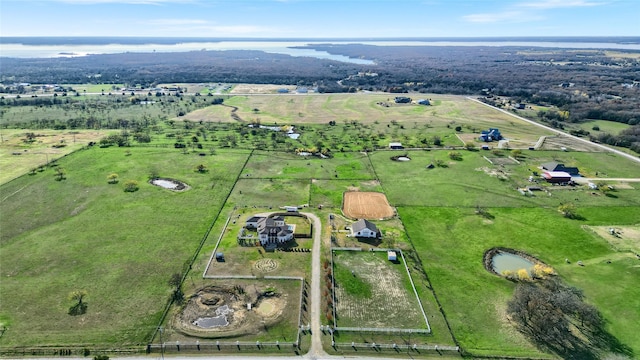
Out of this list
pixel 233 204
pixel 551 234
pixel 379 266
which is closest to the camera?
pixel 379 266

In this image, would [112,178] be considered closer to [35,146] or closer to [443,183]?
[35,146]

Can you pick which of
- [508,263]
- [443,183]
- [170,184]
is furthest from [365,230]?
[170,184]

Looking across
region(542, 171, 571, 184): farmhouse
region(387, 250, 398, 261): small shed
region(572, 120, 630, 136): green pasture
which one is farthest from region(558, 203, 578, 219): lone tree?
region(572, 120, 630, 136): green pasture

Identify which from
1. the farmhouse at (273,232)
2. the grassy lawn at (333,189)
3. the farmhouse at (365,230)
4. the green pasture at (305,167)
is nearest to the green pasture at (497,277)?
the farmhouse at (365,230)

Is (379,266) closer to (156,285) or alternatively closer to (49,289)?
(156,285)

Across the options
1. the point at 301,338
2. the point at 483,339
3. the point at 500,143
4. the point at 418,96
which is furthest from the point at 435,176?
the point at 418,96

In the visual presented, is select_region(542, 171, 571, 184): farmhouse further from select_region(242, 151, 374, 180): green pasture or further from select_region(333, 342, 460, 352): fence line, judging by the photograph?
select_region(333, 342, 460, 352): fence line
